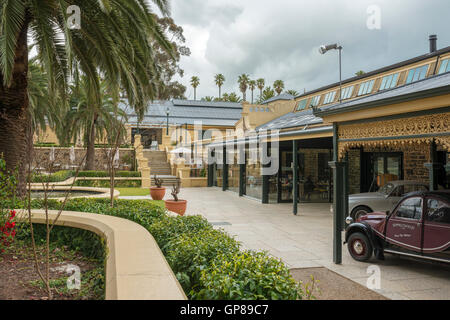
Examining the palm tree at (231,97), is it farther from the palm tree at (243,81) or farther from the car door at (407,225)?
the car door at (407,225)

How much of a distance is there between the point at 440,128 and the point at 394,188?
6.45 m

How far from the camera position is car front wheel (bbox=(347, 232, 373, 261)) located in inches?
278

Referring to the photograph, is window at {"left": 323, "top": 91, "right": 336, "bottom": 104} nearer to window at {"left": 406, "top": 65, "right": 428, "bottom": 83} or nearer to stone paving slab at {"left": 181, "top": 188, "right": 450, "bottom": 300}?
window at {"left": 406, "top": 65, "right": 428, "bottom": 83}

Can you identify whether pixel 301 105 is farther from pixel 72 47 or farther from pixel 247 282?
pixel 247 282

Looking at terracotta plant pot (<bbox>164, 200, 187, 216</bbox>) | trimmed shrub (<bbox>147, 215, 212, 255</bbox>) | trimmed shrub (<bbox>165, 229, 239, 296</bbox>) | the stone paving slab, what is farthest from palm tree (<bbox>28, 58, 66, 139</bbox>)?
trimmed shrub (<bbox>165, 229, 239, 296</bbox>)

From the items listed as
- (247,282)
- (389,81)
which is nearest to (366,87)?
(389,81)

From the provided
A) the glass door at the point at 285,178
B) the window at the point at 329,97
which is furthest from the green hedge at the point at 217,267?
the window at the point at 329,97

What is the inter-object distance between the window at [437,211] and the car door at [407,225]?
149 millimetres

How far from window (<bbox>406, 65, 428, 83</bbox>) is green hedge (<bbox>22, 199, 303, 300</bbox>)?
A: 654 inches

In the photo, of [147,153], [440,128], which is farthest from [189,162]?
[440,128]

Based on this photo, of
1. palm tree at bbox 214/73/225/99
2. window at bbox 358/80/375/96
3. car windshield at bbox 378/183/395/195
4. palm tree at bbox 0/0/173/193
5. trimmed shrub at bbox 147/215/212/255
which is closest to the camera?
trimmed shrub at bbox 147/215/212/255

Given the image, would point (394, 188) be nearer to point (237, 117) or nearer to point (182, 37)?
point (182, 37)

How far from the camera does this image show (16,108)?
334 inches

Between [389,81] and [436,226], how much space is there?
54.1 ft
